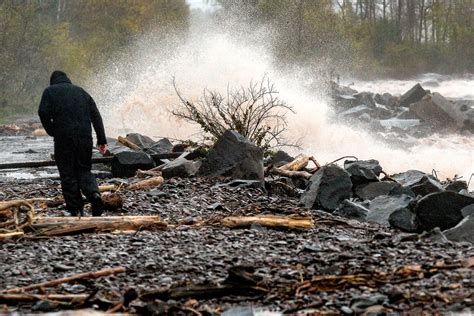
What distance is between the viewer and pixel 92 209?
10.7m

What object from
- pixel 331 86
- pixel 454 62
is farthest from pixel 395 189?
pixel 454 62

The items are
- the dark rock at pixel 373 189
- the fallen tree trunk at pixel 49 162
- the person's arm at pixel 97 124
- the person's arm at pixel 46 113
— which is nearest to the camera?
the person's arm at pixel 46 113

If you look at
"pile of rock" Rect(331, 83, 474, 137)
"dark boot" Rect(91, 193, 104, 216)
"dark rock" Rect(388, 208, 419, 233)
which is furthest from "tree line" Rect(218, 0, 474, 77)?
"dark rock" Rect(388, 208, 419, 233)

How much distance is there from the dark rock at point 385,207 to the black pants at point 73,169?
3362 millimetres

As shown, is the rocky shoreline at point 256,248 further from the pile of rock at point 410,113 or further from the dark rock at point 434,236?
the pile of rock at point 410,113

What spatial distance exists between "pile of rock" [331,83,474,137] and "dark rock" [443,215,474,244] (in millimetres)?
26344

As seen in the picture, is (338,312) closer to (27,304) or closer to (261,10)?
(27,304)

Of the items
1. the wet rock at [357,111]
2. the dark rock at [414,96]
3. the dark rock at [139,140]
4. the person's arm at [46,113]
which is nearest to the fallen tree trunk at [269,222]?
the person's arm at [46,113]

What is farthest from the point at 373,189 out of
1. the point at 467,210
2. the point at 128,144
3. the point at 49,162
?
the point at 128,144

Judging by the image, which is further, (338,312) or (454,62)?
(454,62)

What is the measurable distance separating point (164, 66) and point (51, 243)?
33.9 m

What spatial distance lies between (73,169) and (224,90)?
82.8 feet

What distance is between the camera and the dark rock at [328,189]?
12.2 m

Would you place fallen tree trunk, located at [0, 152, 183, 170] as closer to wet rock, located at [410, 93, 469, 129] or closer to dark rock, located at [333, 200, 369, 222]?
dark rock, located at [333, 200, 369, 222]
